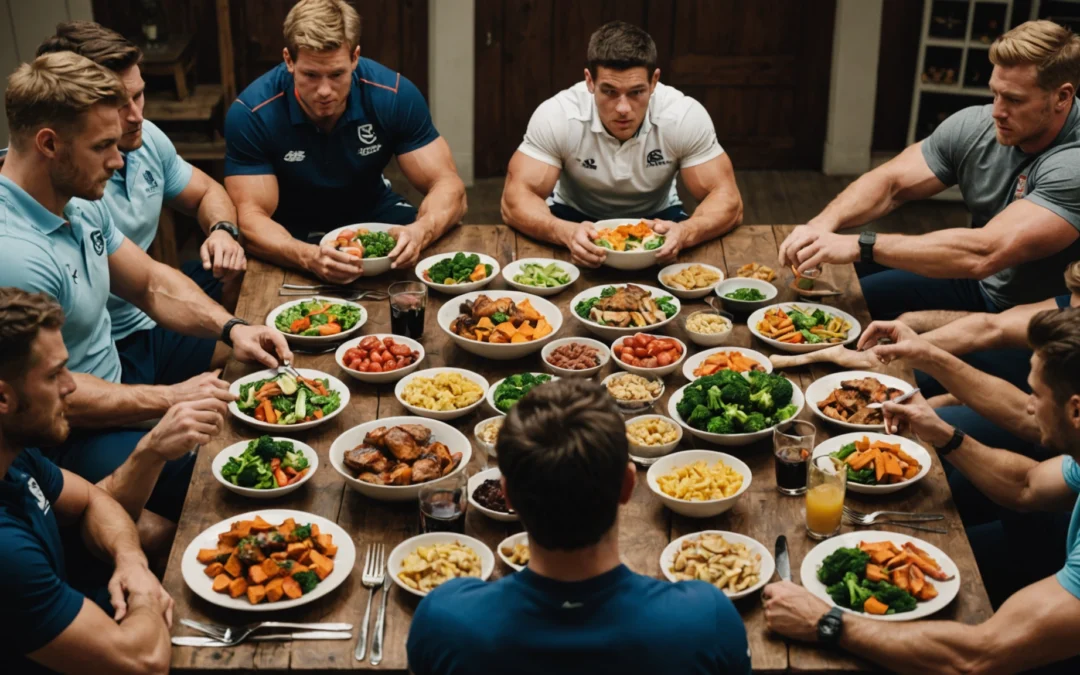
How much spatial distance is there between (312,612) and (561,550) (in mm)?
801

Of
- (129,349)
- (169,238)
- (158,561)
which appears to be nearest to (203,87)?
(169,238)

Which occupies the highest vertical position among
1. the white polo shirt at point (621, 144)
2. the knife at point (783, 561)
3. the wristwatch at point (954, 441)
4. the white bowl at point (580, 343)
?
the white polo shirt at point (621, 144)

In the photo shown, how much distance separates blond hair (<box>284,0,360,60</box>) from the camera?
153 inches

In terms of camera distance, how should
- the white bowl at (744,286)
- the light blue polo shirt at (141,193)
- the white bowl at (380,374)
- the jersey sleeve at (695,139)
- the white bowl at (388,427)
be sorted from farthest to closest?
1. the jersey sleeve at (695,139)
2. the light blue polo shirt at (141,193)
3. the white bowl at (744,286)
4. the white bowl at (380,374)
5. the white bowl at (388,427)

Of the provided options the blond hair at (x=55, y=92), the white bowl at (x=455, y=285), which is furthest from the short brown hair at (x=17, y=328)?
the white bowl at (x=455, y=285)

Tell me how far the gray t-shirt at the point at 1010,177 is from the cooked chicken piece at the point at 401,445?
2.18m

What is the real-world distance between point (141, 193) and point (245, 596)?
81.0 inches

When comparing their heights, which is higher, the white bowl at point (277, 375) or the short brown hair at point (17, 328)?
the short brown hair at point (17, 328)

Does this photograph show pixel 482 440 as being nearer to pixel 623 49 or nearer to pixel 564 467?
pixel 564 467

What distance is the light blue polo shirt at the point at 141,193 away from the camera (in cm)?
381

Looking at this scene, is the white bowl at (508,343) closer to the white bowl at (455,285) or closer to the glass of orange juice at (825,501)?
the white bowl at (455,285)

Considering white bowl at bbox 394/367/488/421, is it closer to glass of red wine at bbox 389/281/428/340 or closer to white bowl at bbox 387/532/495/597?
glass of red wine at bbox 389/281/428/340

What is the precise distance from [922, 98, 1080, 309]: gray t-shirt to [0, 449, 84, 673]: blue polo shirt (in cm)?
301

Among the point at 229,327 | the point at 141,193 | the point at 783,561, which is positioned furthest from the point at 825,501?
the point at 141,193
